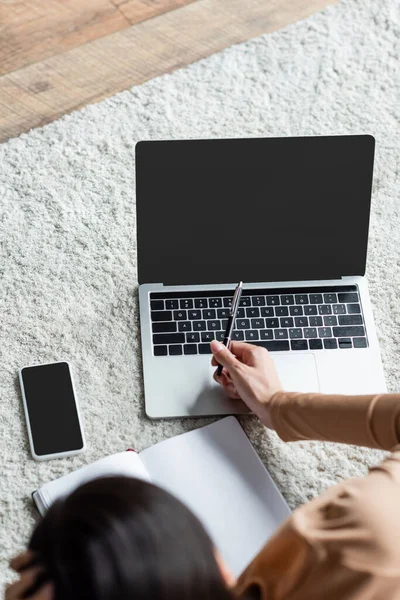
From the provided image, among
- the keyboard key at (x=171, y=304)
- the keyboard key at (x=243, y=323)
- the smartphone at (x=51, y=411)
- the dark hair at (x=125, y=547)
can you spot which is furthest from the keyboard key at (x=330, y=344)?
the dark hair at (x=125, y=547)

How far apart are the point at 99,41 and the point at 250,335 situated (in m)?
0.70

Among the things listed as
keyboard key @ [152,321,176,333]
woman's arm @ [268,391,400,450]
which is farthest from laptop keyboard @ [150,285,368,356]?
woman's arm @ [268,391,400,450]

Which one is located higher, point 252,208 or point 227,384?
point 252,208

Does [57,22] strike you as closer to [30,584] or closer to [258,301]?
[258,301]

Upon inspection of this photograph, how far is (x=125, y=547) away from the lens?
0.56m

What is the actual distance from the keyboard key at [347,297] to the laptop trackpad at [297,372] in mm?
96

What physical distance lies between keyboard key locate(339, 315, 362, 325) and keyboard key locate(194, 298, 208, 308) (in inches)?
7.4

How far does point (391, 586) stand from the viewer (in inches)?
26.9

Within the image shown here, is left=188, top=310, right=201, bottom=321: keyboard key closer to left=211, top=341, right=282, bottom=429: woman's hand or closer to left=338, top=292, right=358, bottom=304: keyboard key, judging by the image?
left=211, top=341, right=282, bottom=429: woman's hand

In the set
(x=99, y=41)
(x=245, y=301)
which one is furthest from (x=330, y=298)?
(x=99, y=41)

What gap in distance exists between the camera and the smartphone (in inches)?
37.4

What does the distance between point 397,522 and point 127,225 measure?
63cm

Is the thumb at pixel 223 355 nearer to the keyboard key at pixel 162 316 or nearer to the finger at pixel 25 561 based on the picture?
the keyboard key at pixel 162 316

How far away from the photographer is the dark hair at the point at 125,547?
546 millimetres
